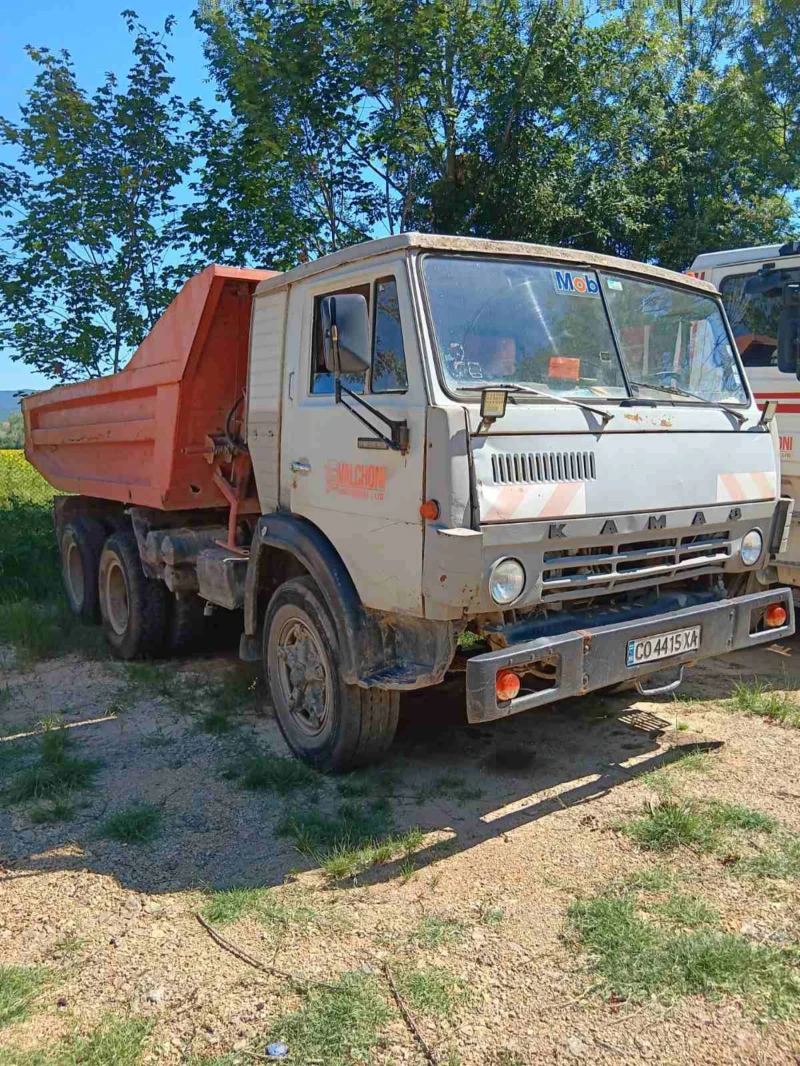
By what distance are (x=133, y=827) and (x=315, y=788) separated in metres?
0.87

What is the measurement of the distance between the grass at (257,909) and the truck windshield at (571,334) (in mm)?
2168

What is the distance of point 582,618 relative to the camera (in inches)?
157

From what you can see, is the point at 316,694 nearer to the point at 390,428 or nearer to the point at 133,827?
the point at 133,827

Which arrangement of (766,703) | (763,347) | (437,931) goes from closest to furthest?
(437,931), (766,703), (763,347)

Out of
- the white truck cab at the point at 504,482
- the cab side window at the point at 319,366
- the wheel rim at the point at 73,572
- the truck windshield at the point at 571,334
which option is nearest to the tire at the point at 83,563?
the wheel rim at the point at 73,572

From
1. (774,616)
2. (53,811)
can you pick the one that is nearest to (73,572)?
(53,811)

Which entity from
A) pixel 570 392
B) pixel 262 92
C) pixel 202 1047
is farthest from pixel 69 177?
pixel 202 1047

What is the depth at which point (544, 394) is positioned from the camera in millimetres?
3807

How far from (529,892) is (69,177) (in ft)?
29.5

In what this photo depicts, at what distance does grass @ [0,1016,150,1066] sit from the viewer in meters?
2.53

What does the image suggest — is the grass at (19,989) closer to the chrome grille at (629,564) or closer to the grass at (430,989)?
the grass at (430,989)

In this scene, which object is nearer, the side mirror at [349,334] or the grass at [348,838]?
the grass at [348,838]

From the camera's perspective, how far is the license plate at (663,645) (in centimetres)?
384

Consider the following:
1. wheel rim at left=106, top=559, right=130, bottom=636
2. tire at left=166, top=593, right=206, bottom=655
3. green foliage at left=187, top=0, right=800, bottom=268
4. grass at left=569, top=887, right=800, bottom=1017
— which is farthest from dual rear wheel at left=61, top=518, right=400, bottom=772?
green foliage at left=187, top=0, right=800, bottom=268
